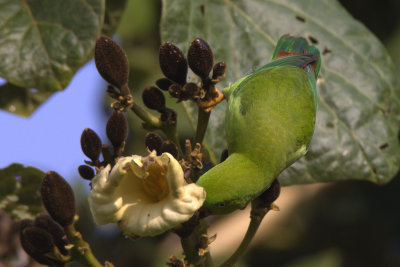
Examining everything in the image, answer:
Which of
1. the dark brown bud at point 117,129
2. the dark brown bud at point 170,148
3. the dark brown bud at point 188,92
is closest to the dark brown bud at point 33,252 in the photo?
the dark brown bud at point 117,129

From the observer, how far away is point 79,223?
11.8 ft

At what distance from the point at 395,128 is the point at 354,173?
1.01 ft

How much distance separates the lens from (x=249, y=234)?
1734 mm

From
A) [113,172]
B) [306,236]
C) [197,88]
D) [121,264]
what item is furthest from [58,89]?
[306,236]

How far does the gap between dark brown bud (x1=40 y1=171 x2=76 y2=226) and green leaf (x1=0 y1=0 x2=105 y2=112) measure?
0.50 metres

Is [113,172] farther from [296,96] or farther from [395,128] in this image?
[395,128]

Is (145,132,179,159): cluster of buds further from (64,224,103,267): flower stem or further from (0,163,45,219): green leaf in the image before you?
(0,163,45,219): green leaf

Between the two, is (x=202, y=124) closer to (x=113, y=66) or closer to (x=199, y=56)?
(x=199, y=56)

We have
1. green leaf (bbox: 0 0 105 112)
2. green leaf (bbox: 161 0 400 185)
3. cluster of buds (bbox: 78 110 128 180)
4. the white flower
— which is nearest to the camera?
the white flower

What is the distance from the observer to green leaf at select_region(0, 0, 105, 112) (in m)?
2.08

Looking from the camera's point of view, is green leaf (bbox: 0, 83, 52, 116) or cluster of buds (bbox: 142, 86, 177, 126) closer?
cluster of buds (bbox: 142, 86, 177, 126)

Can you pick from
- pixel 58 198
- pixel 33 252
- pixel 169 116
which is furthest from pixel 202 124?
pixel 33 252

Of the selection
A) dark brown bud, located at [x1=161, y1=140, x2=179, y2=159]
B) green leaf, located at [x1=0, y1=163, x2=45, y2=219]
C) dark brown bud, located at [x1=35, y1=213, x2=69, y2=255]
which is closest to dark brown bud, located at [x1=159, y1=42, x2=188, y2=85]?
dark brown bud, located at [x1=161, y1=140, x2=179, y2=159]

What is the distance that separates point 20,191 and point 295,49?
112 centimetres
